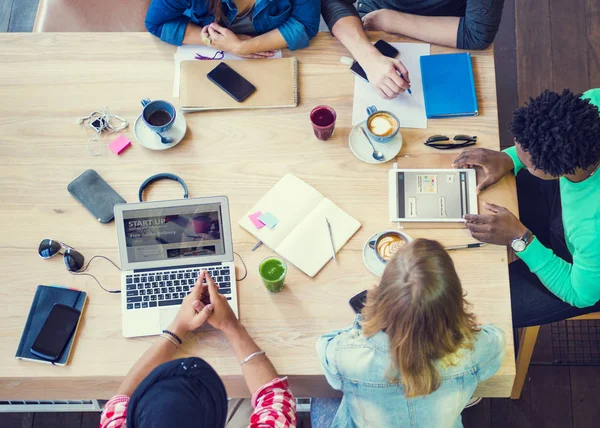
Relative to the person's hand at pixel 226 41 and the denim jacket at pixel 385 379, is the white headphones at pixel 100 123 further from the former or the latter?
the denim jacket at pixel 385 379

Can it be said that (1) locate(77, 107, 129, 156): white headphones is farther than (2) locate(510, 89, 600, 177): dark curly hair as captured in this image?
Yes

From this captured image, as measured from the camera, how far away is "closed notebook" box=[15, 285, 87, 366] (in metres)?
1.41

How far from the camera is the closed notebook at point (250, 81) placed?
1.64m

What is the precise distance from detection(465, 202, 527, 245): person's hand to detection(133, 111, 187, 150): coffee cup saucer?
32.2 inches

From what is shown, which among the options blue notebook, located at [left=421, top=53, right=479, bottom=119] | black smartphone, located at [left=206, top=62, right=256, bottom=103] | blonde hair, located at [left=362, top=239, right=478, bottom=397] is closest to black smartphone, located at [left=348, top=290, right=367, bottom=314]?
blonde hair, located at [left=362, top=239, right=478, bottom=397]

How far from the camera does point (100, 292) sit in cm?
146

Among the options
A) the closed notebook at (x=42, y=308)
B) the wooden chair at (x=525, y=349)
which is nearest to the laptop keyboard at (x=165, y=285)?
the closed notebook at (x=42, y=308)

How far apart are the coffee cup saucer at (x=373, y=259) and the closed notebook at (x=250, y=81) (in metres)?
0.46

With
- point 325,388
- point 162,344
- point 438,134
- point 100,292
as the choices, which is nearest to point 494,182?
point 438,134

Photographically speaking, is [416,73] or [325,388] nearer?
[325,388]

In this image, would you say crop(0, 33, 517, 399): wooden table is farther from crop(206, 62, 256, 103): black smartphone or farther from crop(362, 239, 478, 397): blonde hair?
crop(362, 239, 478, 397): blonde hair

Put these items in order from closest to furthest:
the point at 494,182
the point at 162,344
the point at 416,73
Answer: the point at 162,344
the point at 494,182
the point at 416,73

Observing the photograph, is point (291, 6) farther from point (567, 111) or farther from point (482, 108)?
point (567, 111)

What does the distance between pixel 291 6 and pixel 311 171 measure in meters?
0.56
